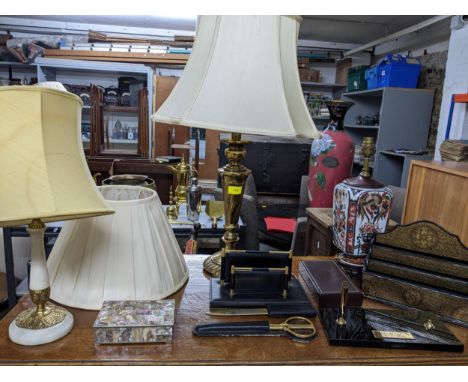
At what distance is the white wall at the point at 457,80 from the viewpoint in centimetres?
286

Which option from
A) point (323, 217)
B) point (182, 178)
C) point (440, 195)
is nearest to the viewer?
point (440, 195)

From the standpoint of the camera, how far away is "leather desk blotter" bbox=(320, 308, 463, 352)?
67 cm

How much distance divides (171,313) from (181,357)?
87 mm

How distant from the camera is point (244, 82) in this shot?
0.70 meters

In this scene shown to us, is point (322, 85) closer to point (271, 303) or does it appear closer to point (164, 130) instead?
point (164, 130)

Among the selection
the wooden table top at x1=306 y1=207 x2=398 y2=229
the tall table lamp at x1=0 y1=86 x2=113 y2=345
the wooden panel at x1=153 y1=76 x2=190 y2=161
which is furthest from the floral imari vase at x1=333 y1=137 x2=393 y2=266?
the wooden panel at x1=153 y1=76 x2=190 y2=161

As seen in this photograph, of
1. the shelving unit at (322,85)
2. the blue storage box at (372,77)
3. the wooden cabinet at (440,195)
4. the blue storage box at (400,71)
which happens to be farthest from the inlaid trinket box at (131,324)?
the shelving unit at (322,85)

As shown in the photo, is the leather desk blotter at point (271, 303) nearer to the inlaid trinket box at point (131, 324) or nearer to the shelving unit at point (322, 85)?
the inlaid trinket box at point (131, 324)

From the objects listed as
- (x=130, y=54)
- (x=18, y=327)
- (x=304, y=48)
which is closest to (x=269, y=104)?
(x=18, y=327)

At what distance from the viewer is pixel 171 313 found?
687mm

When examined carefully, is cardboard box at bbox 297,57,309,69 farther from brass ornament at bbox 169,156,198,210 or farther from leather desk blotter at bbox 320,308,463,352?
leather desk blotter at bbox 320,308,463,352

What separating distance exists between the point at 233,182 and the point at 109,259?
332mm

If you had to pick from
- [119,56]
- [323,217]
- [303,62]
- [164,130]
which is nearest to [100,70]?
[119,56]

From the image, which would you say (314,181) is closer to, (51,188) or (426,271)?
(426,271)
